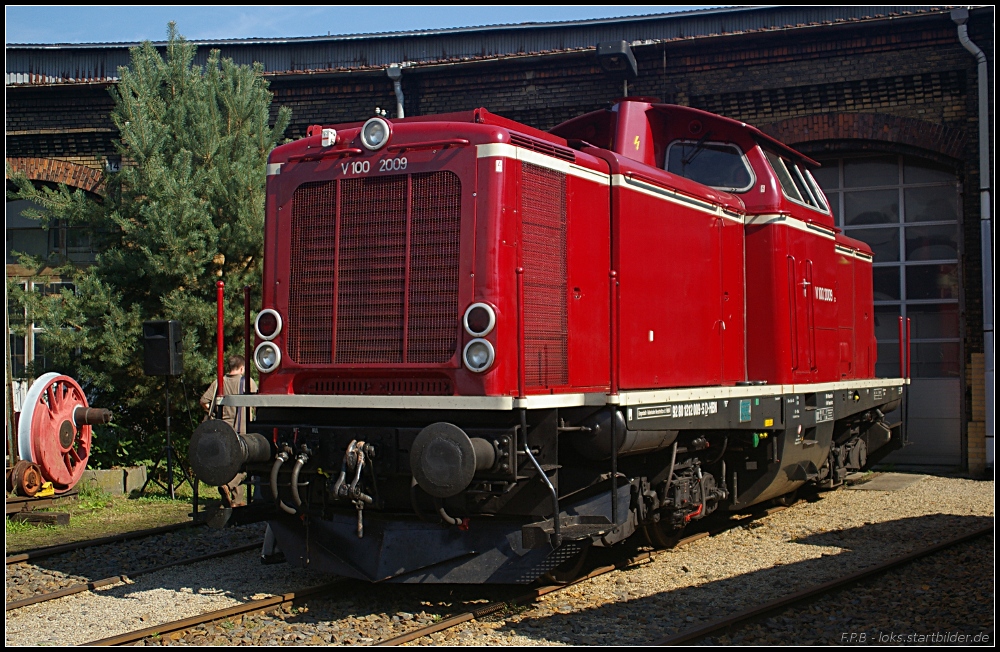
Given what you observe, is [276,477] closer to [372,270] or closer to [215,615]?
[215,615]

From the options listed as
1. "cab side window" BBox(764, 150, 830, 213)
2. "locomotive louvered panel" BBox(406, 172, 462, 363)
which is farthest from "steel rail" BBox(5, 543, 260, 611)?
"cab side window" BBox(764, 150, 830, 213)

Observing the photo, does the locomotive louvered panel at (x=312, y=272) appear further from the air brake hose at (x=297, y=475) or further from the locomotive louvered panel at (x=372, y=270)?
the air brake hose at (x=297, y=475)

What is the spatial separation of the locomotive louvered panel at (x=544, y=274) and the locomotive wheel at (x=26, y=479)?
6.53 metres

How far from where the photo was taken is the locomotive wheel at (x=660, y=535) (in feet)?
25.3

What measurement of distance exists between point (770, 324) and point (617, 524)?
3.01m

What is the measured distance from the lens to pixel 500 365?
582 cm

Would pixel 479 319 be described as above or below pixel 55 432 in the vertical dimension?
above

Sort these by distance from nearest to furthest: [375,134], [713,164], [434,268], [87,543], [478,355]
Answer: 1. [478,355]
2. [434,268]
3. [375,134]
4. [87,543]
5. [713,164]

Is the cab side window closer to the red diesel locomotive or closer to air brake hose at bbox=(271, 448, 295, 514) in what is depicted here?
the red diesel locomotive

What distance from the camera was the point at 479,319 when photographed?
5.84m

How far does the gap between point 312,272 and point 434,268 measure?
94 cm

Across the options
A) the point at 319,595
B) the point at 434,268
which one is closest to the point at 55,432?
the point at 319,595

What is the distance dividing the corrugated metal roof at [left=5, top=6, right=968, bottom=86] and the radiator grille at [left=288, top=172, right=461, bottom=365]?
9032mm

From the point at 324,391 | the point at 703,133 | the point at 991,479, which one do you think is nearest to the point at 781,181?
the point at 703,133
